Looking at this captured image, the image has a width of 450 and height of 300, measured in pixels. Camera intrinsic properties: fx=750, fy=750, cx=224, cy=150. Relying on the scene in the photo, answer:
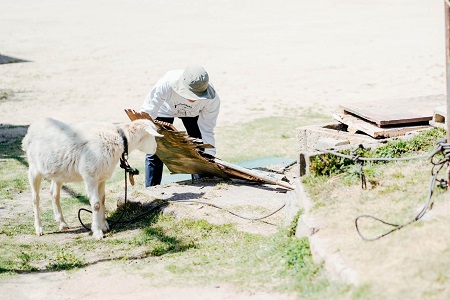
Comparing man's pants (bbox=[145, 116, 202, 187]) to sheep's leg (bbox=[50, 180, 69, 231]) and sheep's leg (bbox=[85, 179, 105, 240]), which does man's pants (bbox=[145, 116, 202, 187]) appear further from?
sheep's leg (bbox=[85, 179, 105, 240])

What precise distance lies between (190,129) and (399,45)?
13.4m

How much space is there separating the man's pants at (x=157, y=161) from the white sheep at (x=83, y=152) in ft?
4.59

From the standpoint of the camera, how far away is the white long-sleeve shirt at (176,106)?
9.91 meters

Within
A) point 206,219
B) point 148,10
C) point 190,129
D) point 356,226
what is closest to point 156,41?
point 148,10

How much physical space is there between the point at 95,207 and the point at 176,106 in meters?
2.03

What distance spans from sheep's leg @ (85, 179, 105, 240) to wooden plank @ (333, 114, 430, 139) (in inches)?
137

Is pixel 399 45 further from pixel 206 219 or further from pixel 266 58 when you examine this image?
pixel 206 219

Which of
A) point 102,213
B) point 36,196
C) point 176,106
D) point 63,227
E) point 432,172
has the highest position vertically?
point 176,106

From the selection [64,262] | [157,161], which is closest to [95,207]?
[64,262]

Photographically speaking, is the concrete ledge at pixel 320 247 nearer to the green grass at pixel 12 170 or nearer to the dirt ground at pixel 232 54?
the dirt ground at pixel 232 54

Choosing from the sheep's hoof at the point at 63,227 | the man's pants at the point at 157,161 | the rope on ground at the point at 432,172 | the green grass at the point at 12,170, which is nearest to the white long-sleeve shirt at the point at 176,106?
the man's pants at the point at 157,161

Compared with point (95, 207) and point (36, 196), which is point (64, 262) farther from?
point (36, 196)

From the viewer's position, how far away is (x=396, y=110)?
10273mm

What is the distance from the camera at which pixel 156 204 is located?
942cm
